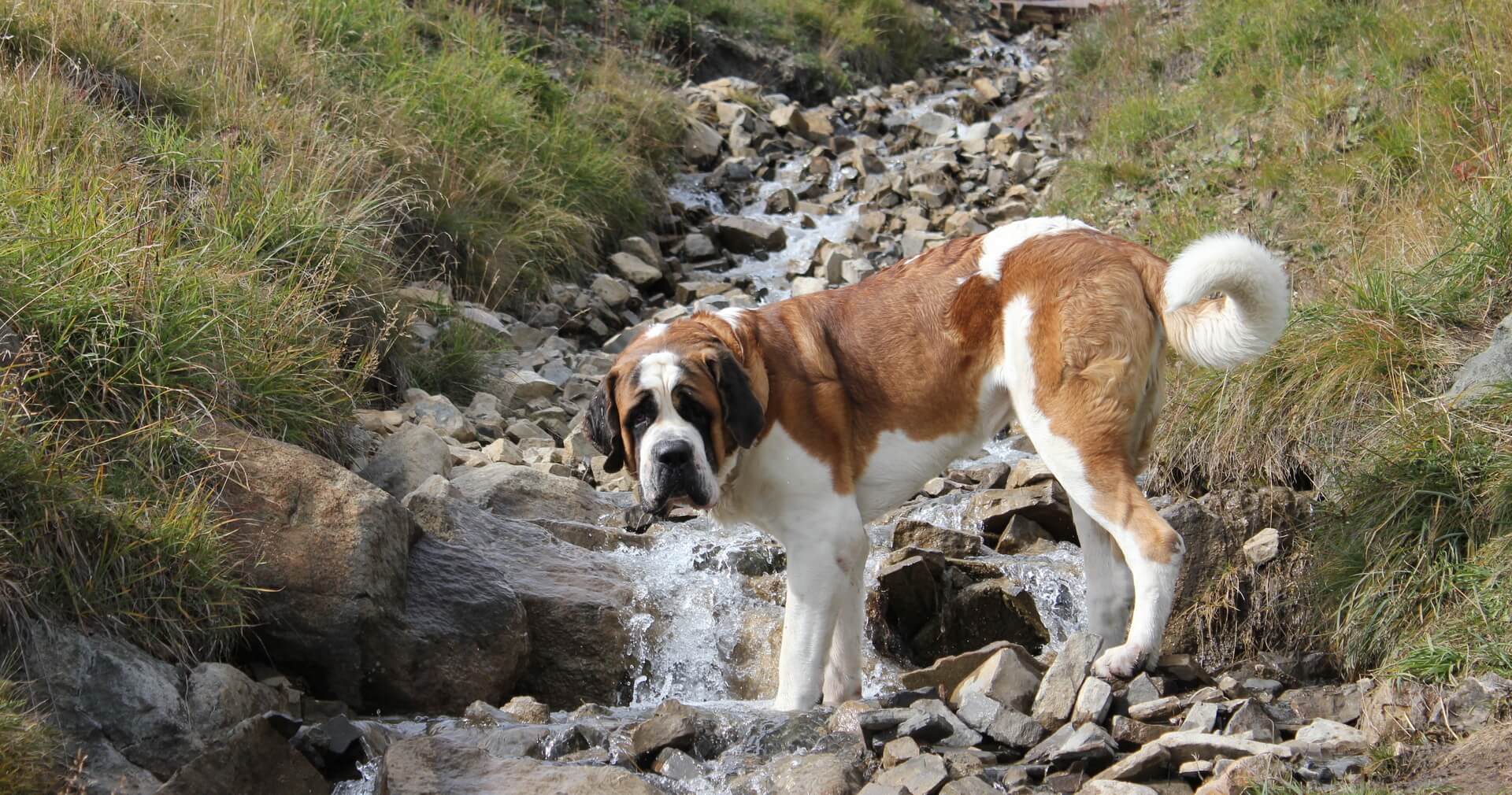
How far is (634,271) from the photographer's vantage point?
1043 centimetres

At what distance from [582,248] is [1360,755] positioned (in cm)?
757

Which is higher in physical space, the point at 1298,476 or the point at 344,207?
the point at 1298,476

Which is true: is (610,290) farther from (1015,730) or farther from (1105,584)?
(1015,730)

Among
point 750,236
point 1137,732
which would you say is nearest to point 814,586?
point 1137,732

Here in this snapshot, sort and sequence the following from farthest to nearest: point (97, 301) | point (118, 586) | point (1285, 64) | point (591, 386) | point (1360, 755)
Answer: point (1285, 64) < point (591, 386) < point (97, 301) < point (118, 586) < point (1360, 755)

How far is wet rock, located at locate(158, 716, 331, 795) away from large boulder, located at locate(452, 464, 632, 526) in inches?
85.3

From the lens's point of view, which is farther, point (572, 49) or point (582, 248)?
point (572, 49)

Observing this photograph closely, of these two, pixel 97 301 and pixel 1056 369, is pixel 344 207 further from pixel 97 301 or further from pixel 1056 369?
pixel 1056 369

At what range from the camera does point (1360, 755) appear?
3.62 metres

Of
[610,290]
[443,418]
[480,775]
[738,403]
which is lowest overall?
[443,418]

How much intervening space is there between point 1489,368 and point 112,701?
185 inches

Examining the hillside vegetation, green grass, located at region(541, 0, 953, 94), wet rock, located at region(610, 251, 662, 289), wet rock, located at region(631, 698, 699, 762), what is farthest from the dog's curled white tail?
green grass, located at region(541, 0, 953, 94)

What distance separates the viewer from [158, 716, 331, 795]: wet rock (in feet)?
11.7

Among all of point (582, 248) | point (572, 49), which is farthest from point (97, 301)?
point (572, 49)
